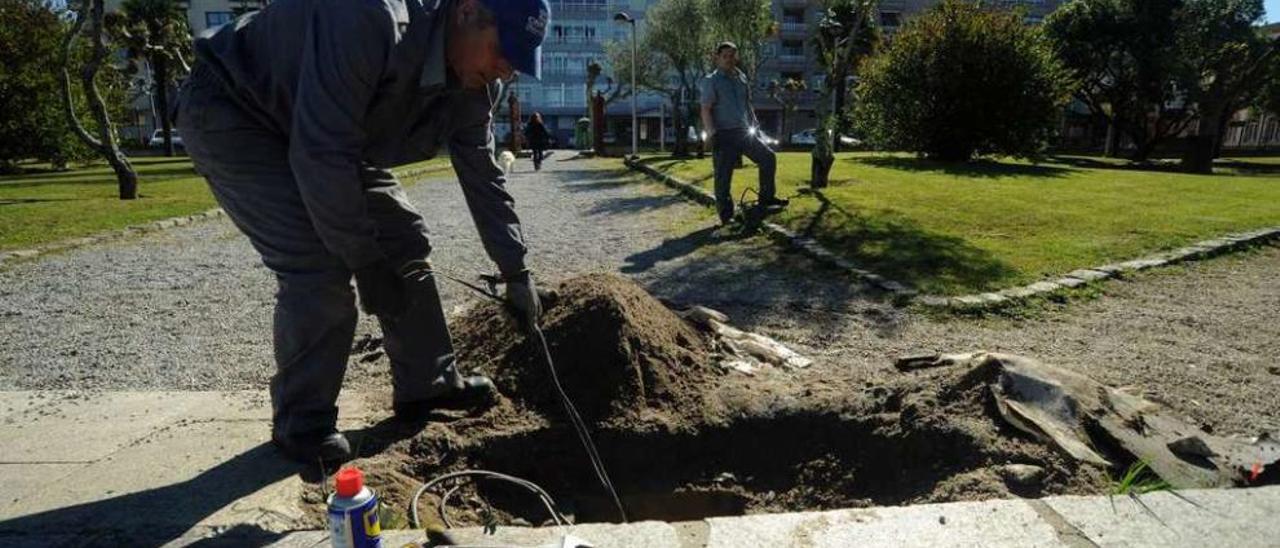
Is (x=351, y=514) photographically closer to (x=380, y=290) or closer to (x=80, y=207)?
(x=380, y=290)

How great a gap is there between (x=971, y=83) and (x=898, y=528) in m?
16.7

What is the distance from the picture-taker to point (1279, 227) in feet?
25.2

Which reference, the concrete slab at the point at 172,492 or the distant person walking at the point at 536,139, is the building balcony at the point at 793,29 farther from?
the concrete slab at the point at 172,492

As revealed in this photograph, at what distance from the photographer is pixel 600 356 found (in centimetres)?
321

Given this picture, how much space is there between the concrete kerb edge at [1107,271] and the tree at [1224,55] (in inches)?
1093

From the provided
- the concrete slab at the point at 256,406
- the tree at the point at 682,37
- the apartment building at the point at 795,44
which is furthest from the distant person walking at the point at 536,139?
the apartment building at the point at 795,44

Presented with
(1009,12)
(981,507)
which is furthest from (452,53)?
(1009,12)

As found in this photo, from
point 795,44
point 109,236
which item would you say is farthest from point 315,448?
point 795,44

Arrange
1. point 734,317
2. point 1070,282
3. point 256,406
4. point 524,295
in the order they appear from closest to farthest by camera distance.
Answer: point 524,295 → point 256,406 → point 734,317 → point 1070,282

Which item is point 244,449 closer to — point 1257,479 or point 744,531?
point 744,531

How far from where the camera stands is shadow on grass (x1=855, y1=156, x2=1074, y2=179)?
1428cm

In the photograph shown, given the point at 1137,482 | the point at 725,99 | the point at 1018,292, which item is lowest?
the point at 1137,482

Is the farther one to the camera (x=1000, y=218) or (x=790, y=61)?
(x=790, y=61)

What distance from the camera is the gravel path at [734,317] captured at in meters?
3.64
